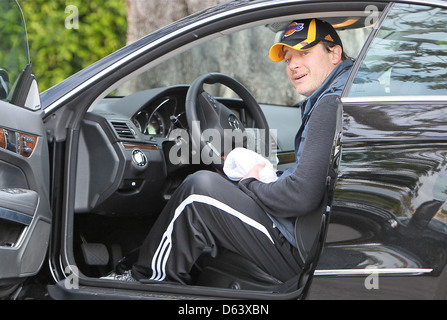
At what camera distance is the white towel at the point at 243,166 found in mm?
2697

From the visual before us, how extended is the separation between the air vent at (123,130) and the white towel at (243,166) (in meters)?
0.46

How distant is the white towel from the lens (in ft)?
8.85

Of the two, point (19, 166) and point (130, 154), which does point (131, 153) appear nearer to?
point (130, 154)

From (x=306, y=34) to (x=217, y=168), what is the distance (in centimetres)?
70

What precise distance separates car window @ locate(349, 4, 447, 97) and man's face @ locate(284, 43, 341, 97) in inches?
17.2

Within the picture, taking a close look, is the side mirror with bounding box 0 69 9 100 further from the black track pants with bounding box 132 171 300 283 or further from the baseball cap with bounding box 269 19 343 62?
the baseball cap with bounding box 269 19 343 62

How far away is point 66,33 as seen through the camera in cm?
716

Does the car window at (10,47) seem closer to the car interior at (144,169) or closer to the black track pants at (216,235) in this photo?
the car interior at (144,169)

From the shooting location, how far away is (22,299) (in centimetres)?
233

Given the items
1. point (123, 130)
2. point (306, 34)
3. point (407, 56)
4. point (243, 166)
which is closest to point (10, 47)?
point (123, 130)

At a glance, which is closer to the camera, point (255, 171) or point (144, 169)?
point (255, 171)

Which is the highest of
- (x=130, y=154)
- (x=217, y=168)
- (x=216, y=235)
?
(x=130, y=154)

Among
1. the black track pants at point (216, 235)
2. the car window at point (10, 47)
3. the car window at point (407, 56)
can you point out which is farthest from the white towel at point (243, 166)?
the car window at point (10, 47)
